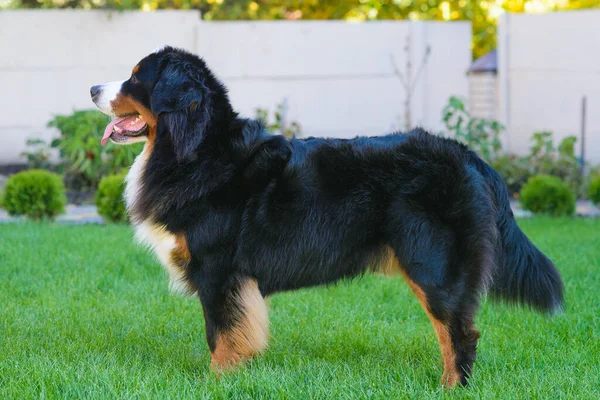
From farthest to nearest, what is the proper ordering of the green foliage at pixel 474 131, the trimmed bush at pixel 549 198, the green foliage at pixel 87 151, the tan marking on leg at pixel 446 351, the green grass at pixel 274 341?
the green foliage at pixel 474 131
the green foliage at pixel 87 151
the trimmed bush at pixel 549 198
the tan marking on leg at pixel 446 351
the green grass at pixel 274 341

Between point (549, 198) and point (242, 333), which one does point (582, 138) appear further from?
point (242, 333)

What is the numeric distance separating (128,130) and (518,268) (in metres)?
2.16

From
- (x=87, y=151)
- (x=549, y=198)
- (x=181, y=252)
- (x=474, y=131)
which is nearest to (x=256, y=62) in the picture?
(x=87, y=151)

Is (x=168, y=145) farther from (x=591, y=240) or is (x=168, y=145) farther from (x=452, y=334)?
(x=591, y=240)

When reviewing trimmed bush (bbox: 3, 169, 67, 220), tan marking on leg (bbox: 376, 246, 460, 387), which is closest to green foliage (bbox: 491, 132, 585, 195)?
trimmed bush (bbox: 3, 169, 67, 220)

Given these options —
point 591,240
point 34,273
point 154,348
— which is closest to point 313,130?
point 591,240

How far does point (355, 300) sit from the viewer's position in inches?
219

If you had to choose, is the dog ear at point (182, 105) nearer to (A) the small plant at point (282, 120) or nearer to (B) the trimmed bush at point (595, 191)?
(B) the trimmed bush at point (595, 191)

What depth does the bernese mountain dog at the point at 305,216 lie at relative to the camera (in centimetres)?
374

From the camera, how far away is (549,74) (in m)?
11.9

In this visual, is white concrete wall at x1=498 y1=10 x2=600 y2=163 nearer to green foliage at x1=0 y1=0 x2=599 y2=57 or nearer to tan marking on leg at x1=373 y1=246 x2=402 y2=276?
green foliage at x1=0 y1=0 x2=599 y2=57

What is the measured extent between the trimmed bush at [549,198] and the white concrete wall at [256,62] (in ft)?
8.12

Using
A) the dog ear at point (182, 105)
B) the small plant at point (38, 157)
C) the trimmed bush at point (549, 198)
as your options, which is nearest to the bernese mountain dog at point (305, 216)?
the dog ear at point (182, 105)

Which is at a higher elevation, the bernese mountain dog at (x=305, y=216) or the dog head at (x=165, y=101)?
the dog head at (x=165, y=101)
